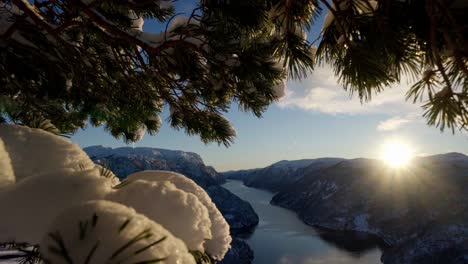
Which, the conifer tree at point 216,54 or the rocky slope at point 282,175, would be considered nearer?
the conifer tree at point 216,54

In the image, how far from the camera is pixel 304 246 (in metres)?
75.8

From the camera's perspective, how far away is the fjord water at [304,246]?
2712 inches

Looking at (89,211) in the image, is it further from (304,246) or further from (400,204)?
(400,204)

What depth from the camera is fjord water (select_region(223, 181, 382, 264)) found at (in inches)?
2712

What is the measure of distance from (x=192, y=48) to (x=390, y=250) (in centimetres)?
8611

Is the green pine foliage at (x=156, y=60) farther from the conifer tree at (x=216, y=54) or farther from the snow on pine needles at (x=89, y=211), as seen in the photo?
the snow on pine needles at (x=89, y=211)

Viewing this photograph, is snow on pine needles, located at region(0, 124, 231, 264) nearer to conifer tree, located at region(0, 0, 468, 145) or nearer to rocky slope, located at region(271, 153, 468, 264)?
conifer tree, located at region(0, 0, 468, 145)

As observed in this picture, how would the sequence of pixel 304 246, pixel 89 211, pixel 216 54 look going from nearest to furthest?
pixel 89 211 < pixel 216 54 < pixel 304 246

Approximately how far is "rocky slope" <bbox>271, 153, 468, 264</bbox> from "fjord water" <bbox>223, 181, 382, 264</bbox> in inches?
221

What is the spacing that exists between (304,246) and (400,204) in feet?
120

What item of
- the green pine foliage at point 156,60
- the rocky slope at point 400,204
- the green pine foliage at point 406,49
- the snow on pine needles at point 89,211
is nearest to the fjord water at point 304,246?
the rocky slope at point 400,204

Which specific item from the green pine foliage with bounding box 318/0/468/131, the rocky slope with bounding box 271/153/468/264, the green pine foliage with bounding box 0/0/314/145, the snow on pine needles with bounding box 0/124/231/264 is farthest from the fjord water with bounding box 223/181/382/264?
the snow on pine needles with bounding box 0/124/231/264

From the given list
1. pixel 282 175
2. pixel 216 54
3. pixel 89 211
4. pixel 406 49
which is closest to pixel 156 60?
pixel 216 54

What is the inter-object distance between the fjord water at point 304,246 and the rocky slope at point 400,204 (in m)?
5.62
